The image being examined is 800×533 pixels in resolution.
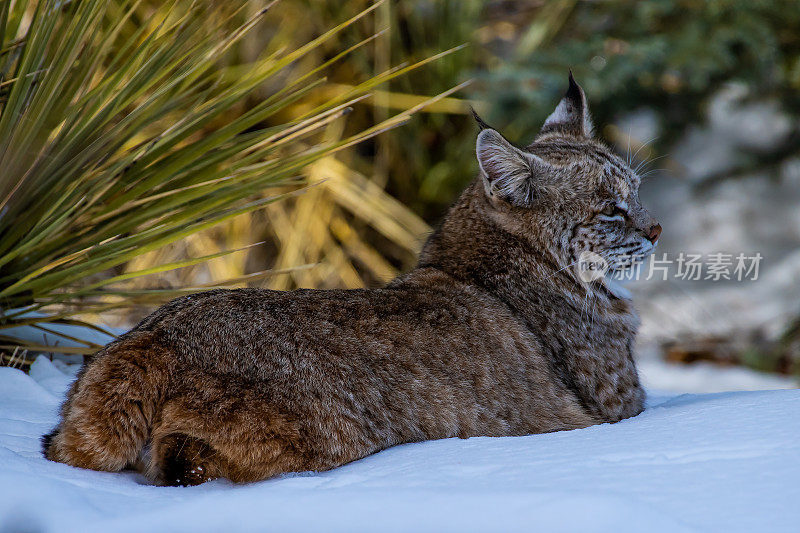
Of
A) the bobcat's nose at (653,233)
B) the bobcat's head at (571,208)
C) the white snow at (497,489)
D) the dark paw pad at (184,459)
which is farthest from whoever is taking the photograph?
the bobcat's nose at (653,233)

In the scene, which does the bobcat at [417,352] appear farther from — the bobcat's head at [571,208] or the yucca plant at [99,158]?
the yucca plant at [99,158]

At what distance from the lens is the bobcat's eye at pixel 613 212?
305 cm

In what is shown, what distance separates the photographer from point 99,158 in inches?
118

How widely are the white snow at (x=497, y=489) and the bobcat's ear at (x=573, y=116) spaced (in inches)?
64.3

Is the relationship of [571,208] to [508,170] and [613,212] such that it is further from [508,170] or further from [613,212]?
[508,170]

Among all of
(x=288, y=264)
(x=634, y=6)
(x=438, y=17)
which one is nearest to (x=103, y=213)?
(x=288, y=264)

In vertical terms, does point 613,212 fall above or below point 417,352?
above

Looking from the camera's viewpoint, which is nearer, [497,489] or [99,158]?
[497,489]

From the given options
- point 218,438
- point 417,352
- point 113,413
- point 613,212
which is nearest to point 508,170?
point 613,212

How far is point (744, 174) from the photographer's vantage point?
6527 millimetres

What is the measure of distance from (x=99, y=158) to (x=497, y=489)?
1944 millimetres

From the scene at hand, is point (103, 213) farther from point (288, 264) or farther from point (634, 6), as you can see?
point (634, 6)

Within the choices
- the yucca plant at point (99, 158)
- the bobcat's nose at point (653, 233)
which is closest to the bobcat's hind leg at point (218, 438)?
the yucca plant at point (99, 158)

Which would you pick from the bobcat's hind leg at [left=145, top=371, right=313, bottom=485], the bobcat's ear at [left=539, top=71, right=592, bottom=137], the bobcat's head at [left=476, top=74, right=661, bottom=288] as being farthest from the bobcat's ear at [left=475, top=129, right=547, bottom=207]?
the bobcat's hind leg at [left=145, top=371, right=313, bottom=485]
